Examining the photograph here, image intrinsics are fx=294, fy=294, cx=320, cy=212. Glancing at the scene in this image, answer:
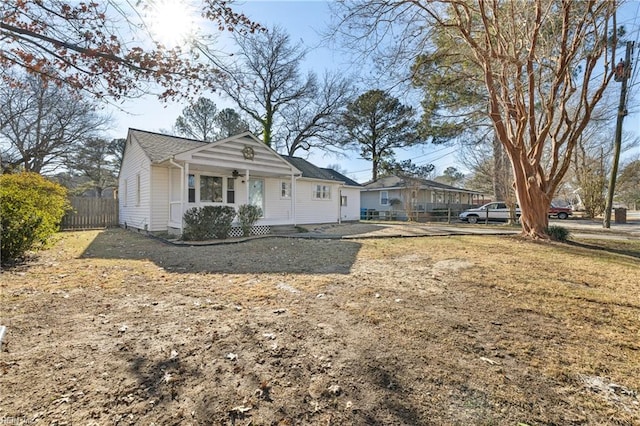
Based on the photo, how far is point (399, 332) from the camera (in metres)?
3.12

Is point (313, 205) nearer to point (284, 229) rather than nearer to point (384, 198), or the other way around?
point (284, 229)

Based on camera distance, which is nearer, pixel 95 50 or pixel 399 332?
pixel 399 332

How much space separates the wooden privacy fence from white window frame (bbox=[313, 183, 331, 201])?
11.1 m

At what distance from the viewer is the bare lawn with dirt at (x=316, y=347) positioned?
6.55 feet

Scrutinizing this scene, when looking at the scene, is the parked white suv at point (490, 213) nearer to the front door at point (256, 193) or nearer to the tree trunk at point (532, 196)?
the tree trunk at point (532, 196)

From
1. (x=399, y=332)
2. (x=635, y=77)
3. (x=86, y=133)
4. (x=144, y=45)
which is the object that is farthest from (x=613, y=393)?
(x=86, y=133)

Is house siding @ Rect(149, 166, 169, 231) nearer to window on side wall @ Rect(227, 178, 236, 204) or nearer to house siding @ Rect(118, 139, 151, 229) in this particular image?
house siding @ Rect(118, 139, 151, 229)

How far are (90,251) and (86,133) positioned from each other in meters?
19.9

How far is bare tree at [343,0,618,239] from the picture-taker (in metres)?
8.29

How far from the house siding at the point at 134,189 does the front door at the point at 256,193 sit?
4272 mm

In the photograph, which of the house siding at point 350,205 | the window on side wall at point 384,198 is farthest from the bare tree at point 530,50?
the window on side wall at point 384,198

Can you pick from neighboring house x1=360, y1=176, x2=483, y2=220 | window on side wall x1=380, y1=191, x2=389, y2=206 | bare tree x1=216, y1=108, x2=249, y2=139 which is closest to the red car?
neighboring house x1=360, y1=176, x2=483, y2=220

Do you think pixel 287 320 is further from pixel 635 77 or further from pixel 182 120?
pixel 182 120

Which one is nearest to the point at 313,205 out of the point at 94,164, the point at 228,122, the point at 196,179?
the point at 196,179
